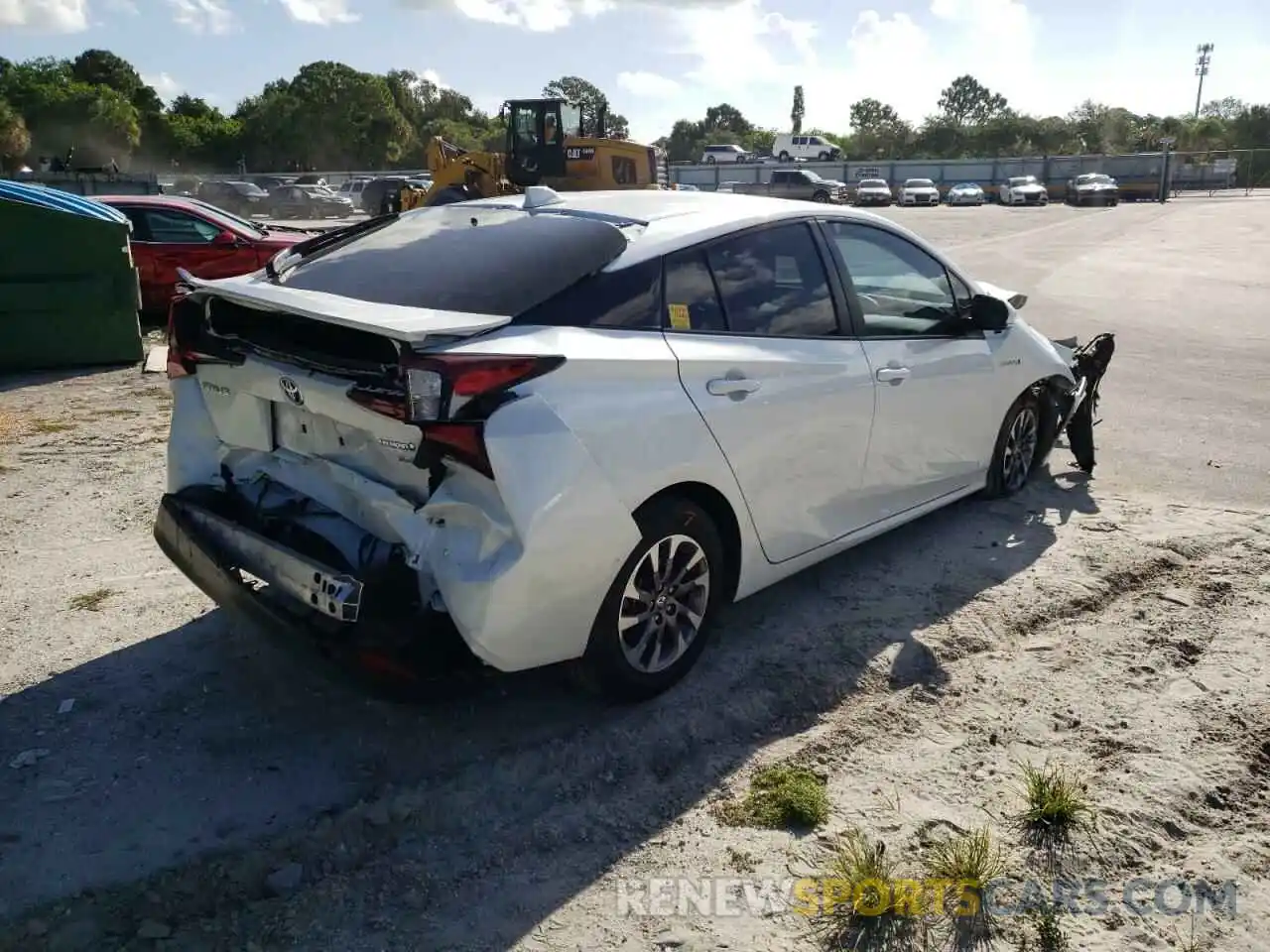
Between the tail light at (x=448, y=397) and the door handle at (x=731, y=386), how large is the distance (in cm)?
89

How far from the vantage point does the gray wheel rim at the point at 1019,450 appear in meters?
5.71

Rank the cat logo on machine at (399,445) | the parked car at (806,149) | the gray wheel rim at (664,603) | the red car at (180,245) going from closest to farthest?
the cat logo on machine at (399,445) → the gray wheel rim at (664,603) → the red car at (180,245) → the parked car at (806,149)

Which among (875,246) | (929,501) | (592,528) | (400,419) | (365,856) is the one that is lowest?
(365,856)

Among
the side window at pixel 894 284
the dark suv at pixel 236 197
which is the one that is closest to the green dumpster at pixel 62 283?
the side window at pixel 894 284

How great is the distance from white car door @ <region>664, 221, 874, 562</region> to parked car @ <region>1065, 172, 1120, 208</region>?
166ft

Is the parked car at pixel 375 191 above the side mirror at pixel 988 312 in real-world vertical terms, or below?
above

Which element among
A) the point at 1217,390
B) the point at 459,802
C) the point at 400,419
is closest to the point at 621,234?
the point at 400,419

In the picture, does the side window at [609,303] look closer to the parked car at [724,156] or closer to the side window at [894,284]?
the side window at [894,284]

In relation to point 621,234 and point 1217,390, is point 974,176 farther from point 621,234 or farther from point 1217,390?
point 621,234

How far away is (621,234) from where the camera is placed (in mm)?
3703

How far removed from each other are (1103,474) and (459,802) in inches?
193

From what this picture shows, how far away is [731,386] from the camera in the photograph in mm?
3705

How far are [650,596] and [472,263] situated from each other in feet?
4.39

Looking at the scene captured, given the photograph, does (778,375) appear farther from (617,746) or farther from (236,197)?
(236,197)
